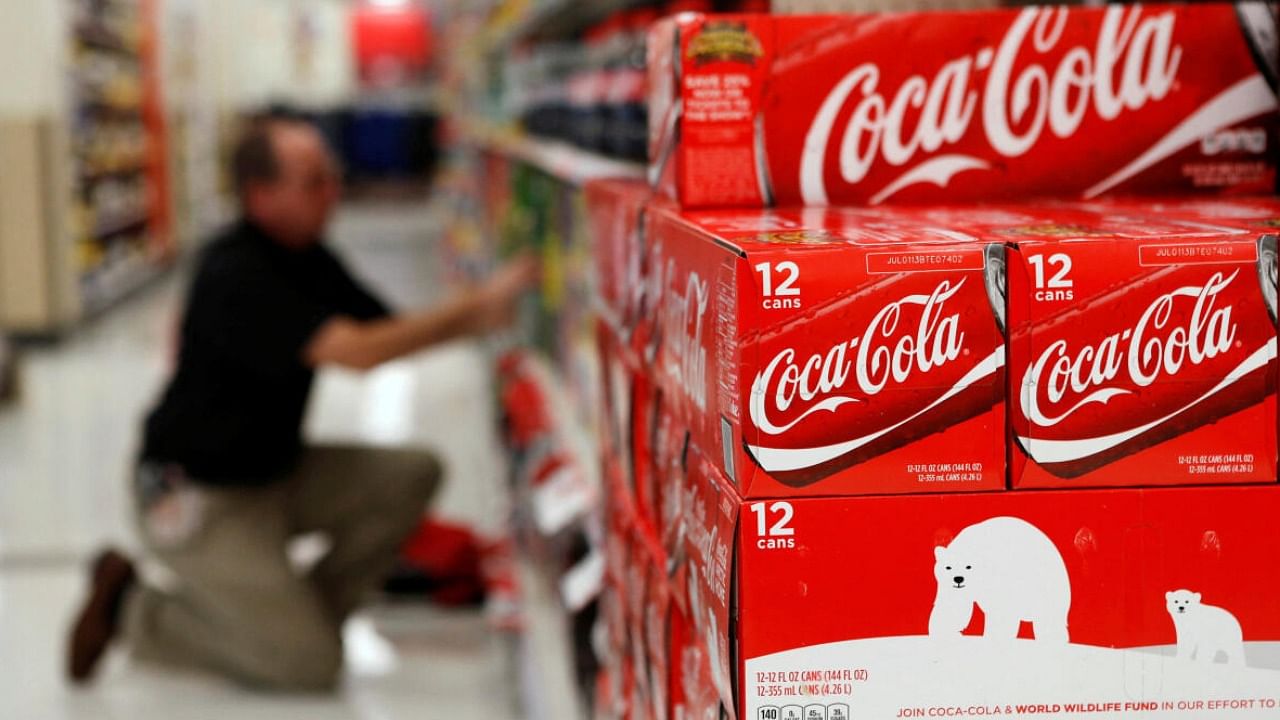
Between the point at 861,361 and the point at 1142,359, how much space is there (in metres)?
0.21

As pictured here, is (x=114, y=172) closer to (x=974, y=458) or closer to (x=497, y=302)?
(x=497, y=302)

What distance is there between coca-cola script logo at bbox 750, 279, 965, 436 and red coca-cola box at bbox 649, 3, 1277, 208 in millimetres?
411

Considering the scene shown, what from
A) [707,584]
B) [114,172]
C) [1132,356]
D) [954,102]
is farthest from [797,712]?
[114,172]

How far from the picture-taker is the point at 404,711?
326cm

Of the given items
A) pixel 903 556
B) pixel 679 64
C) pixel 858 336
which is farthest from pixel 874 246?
pixel 679 64

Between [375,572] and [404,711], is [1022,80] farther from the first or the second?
[375,572]

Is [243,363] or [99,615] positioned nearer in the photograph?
[243,363]

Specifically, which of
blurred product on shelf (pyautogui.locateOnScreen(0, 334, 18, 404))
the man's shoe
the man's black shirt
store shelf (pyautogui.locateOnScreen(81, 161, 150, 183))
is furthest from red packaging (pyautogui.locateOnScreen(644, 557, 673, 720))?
store shelf (pyautogui.locateOnScreen(81, 161, 150, 183))

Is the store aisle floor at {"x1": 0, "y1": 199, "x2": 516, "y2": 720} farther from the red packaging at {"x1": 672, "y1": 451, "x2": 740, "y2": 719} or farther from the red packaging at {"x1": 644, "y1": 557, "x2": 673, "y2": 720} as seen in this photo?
the red packaging at {"x1": 672, "y1": 451, "x2": 740, "y2": 719}

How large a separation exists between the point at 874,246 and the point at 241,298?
239cm

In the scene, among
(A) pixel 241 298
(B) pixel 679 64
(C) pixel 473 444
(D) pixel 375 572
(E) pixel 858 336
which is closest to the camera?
(E) pixel 858 336

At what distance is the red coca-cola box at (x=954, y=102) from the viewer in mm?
1437

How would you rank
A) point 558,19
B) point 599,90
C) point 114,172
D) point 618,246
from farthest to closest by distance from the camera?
point 114,172, point 558,19, point 599,90, point 618,246

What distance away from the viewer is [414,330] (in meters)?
3.25
